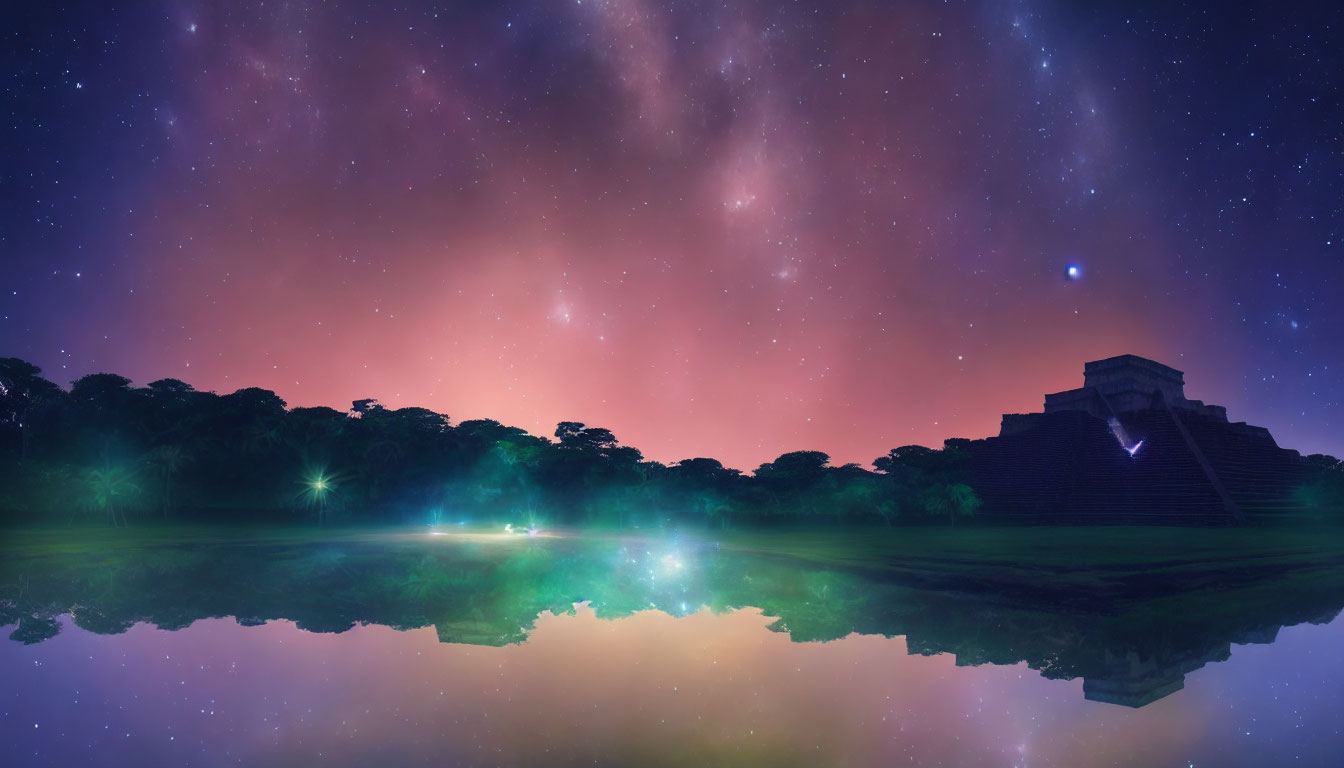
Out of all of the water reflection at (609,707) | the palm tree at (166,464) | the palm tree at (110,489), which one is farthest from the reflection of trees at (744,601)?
the palm tree at (166,464)

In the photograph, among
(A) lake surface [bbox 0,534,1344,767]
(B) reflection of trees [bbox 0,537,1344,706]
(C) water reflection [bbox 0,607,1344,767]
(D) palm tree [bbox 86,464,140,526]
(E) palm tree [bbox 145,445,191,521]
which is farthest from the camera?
(E) palm tree [bbox 145,445,191,521]

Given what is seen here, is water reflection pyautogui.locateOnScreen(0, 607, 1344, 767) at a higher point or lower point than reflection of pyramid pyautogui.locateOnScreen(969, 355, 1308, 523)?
lower

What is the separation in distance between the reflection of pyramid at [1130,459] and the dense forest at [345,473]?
5313 millimetres

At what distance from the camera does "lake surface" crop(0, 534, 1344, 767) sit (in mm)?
5965

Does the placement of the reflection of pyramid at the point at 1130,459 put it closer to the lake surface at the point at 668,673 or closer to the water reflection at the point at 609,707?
the lake surface at the point at 668,673

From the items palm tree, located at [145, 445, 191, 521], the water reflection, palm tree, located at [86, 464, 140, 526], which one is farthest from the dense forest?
the water reflection

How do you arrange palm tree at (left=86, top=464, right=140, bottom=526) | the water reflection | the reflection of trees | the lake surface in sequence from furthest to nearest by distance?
palm tree at (left=86, top=464, right=140, bottom=526) → the reflection of trees → the lake surface → the water reflection

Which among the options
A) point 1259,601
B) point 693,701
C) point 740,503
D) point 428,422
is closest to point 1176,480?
point 740,503

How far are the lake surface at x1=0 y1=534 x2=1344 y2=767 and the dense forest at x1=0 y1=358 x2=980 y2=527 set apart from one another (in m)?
31.7

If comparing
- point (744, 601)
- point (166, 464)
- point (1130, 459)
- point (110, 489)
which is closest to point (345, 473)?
point (166, 464)

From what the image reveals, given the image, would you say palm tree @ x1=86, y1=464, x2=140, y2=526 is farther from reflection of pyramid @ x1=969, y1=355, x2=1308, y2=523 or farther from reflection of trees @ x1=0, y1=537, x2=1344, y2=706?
reflection of pyramid @ x1=969, y1=355, x2=1308, y2=523

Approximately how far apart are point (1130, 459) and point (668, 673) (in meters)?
51.6

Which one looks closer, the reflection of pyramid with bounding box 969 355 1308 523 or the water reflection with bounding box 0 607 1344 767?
the water reflection with bounding box 0 607 1344 767

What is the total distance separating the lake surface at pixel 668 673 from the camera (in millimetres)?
5965
